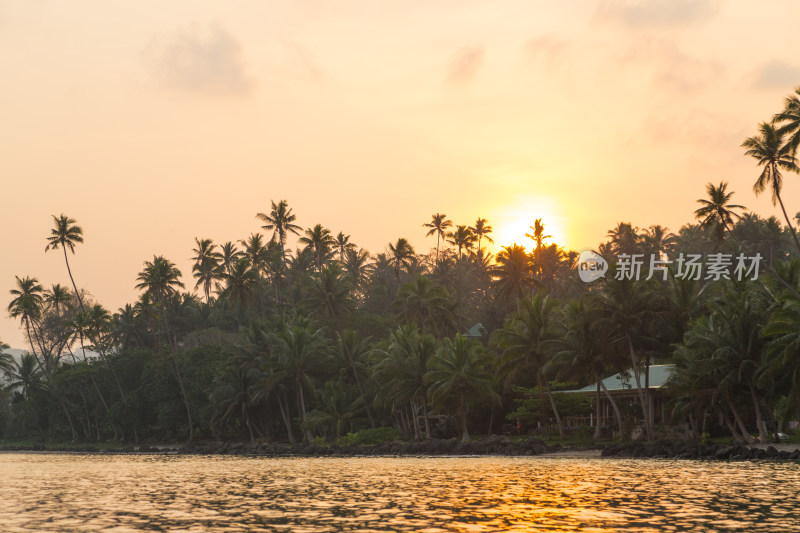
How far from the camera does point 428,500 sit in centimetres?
2605

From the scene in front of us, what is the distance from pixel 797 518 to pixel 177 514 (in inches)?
617

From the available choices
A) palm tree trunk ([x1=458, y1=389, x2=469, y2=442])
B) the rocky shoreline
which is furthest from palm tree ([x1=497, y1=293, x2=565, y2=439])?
the rocky shoreline

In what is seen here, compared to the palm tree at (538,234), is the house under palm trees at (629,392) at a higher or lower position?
lower

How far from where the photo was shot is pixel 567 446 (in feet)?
204

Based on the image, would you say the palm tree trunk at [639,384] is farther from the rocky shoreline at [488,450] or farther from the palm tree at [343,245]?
the palm tree at [343,245]

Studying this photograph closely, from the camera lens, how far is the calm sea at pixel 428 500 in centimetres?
1972

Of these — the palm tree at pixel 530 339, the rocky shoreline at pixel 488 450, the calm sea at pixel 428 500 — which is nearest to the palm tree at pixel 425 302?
the rocky shoreline at pixel 488 450

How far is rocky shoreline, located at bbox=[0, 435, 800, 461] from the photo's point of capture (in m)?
46.9

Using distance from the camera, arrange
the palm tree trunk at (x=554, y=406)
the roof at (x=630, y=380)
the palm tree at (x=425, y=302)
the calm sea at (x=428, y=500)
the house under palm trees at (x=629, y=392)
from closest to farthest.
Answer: the calm sea at (x=428, y=500) < the house under palm trees at (x=629, y=392) < the roof at (x=630, y=380) < the palm tree trunk at (x=554, y=406) < the palm tree at (x=425, y=302)

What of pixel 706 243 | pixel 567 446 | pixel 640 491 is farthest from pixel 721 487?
pixel 706 243

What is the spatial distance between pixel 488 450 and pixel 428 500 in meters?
37.1

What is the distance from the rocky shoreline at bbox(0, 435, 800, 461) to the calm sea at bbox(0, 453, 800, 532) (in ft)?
16.5

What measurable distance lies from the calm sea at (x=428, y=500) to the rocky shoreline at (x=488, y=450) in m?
5.02

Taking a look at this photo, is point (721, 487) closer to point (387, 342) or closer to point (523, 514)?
point (523, 514)
